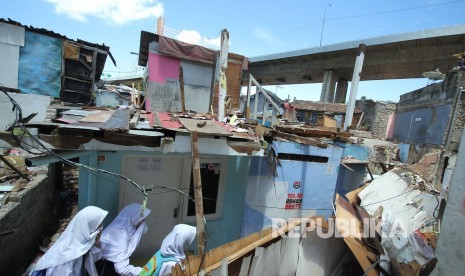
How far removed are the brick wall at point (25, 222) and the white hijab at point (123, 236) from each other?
1.69m

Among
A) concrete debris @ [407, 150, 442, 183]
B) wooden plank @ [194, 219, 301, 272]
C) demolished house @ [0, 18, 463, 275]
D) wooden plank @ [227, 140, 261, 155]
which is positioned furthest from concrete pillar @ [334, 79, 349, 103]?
wooden plank @ [194, 219, 301, 272]

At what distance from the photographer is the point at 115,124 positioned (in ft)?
11.0

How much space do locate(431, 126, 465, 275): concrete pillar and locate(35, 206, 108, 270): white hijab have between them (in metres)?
3.84

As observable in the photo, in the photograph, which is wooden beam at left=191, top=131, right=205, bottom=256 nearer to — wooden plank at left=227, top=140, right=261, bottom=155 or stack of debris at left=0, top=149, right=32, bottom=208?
wooden plank at left=227, top=140, right=261, bottom=155

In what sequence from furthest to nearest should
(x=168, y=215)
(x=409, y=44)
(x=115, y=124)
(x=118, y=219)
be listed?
1. (x=409, y=44)
2. (x=168, y=215)
3. (x=118, y=219)
4. (x=115, y=124)

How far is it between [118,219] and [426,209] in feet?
20.1

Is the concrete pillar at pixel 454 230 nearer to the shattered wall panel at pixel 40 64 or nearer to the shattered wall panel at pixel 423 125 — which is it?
the shattered wall panel at pixel 40 64

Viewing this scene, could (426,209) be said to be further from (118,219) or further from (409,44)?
(409,44)

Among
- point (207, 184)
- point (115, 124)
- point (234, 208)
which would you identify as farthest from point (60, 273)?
point (234, 208)

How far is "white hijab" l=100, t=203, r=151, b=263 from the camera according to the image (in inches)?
143

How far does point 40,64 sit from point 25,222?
6.77 m

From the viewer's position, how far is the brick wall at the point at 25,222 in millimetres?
4109

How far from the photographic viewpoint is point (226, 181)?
570cm

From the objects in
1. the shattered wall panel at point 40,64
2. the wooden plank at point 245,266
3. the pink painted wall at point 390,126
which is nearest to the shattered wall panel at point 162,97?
the shattered wall panel at point 40,64
